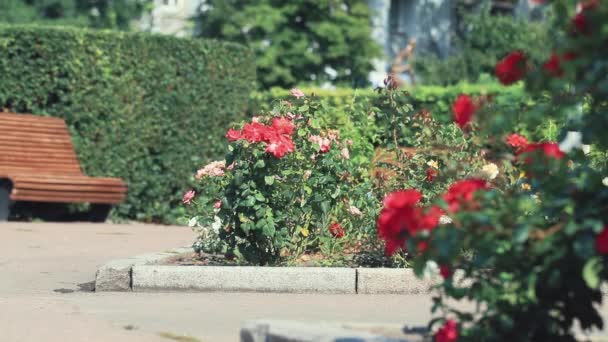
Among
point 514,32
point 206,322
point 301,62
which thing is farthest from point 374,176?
point 514,32

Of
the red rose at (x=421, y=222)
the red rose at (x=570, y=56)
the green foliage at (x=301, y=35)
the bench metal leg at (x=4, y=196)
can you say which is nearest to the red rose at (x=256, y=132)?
A: the red rose at (x=421, y=222)

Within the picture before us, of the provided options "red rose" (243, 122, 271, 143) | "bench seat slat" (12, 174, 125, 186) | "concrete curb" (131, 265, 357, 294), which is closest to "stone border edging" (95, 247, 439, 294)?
"concrete curb" (131, 265, 357, 294)

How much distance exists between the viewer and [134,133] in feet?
59.8

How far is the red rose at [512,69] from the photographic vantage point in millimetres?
5613

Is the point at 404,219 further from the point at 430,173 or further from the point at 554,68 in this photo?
the point at 430,173

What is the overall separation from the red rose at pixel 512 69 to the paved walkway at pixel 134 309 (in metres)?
2.31

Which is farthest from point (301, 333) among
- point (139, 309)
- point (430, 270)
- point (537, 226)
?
point (139, 309)

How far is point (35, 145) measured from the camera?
689 inches

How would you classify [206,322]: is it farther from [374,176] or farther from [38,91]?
[38,91]

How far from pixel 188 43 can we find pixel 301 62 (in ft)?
39.0

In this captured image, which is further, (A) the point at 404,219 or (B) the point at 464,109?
(B) the point at 464,109

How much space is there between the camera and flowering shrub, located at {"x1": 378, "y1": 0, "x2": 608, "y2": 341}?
5.16 m

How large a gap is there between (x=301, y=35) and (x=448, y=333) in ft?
84.3

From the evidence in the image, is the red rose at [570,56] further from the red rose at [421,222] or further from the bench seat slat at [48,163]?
the bench seat slat at [48,163]
